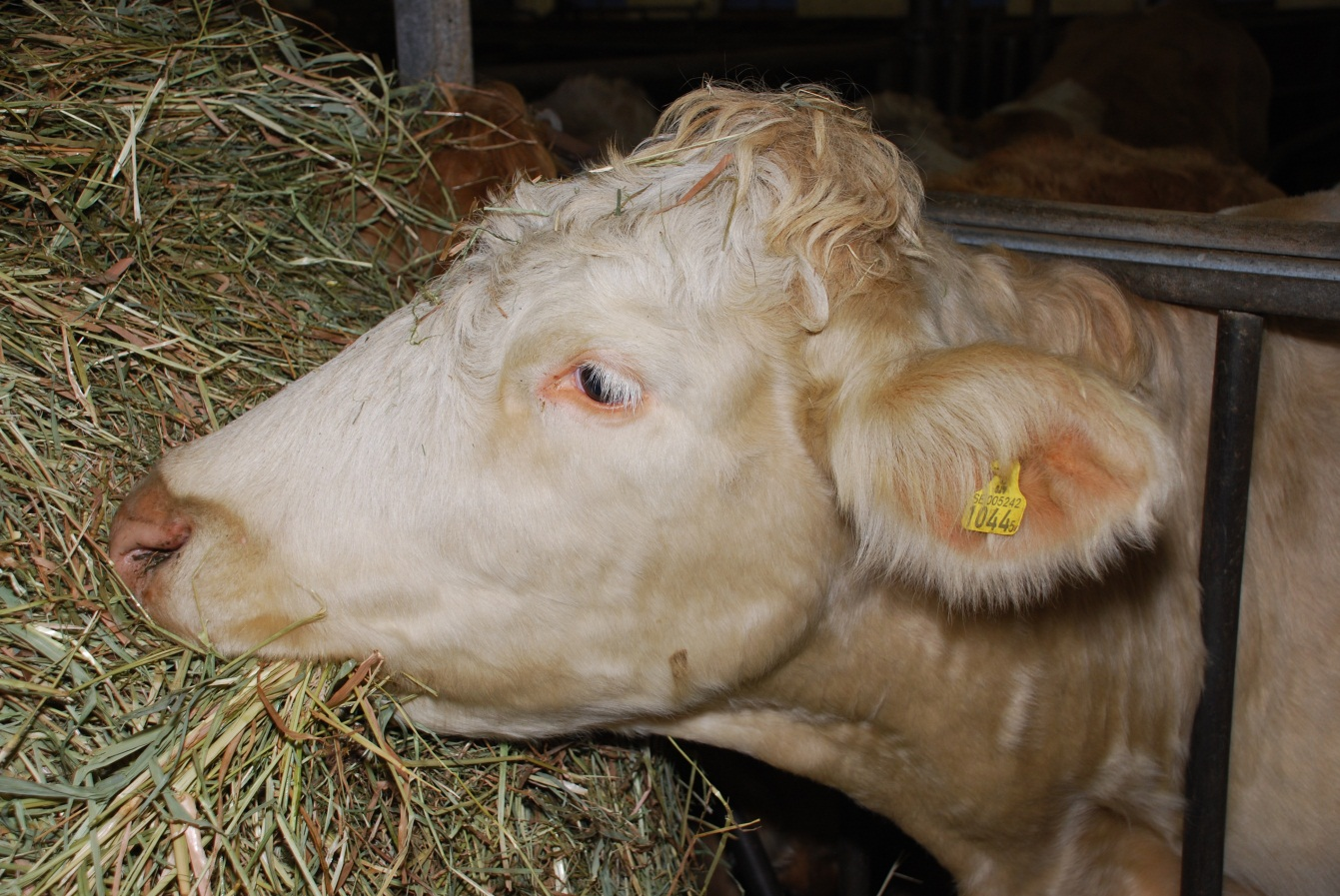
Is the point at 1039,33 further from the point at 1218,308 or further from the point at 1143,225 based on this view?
the point at 1218,308

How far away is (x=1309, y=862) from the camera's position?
2.29 m

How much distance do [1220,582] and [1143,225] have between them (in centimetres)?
73

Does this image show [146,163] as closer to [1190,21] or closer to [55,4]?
[55,4]

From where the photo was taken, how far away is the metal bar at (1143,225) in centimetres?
200

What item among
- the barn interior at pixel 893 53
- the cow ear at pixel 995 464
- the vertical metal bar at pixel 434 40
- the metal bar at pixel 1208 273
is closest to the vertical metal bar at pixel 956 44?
the barn interior at pixel 893 53

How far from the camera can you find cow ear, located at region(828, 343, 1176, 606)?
1.55 m

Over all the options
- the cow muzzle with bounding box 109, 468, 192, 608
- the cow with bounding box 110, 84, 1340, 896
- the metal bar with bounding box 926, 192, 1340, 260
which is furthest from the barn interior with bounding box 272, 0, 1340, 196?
the cow muzzle with bounding box 109, 468, 192, 608

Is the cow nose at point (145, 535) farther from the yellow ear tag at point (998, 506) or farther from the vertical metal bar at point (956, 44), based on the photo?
the vertical metal bar at point (956, 44)

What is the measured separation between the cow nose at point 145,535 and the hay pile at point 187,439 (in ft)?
0.17

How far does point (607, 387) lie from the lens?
1.74 metres

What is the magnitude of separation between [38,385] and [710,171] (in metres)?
1.28

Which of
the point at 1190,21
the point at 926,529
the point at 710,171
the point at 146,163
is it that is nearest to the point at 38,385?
the point at 146,163

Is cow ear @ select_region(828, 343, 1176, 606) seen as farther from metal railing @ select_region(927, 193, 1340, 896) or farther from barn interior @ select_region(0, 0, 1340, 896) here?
barn interior @ select_region(0, 0, 1340, 896)

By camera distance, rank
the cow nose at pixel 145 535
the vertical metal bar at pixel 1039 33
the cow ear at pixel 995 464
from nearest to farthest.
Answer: the cow ear at pixel 995 464 < the cow nose at pixel 145 535 < the vertical metal bar at pixel 1039 33
